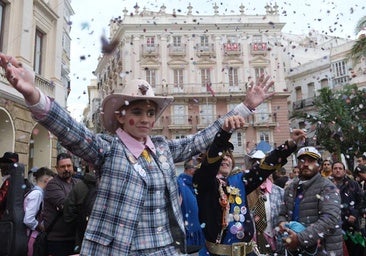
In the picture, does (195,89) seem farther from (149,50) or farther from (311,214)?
(311,214)

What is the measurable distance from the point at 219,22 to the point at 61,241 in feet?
105

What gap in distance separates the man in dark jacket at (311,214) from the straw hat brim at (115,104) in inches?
74.4

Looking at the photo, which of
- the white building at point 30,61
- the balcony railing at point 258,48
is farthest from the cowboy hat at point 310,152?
the balcony railing at point 258,48

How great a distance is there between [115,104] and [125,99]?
10 centimetres

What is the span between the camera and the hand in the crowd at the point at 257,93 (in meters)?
2.68

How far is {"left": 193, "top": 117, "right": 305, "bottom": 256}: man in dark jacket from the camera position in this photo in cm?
286

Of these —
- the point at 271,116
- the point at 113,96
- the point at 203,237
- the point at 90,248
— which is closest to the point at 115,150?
the point at 113,96

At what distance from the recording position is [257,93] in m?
2.72

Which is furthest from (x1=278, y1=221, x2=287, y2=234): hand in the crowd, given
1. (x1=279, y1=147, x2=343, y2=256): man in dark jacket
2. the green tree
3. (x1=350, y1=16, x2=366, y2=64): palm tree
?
the green tree

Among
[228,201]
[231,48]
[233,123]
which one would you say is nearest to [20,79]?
[233,123]

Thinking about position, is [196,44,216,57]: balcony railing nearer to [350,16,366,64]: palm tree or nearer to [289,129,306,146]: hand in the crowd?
[350,16,366,64]: palm tree

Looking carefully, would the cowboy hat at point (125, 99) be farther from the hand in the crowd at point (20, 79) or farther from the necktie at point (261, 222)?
the necktie at point (261, 222)

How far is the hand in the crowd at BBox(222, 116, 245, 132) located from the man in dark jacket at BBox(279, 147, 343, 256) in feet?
5.29

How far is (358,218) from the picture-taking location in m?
5.80
